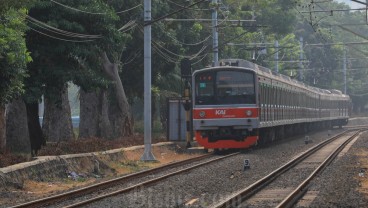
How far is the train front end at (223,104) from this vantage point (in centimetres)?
2784

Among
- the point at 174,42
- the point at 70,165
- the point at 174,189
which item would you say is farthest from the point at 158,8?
the point at 174,189

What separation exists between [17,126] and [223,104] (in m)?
7.63

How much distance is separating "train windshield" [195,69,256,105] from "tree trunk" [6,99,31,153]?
641cm

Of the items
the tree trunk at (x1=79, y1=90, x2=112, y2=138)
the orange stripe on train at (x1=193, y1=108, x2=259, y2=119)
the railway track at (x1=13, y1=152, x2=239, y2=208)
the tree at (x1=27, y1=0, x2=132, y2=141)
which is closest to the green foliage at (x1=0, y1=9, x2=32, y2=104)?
the tree at (x1=27, y1=0, x2=132, y2=141)

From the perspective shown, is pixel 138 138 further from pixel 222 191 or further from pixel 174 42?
pixel 222 191

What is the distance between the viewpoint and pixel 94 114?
37.7m

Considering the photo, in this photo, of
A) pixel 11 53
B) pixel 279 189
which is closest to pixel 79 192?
pixel 279 189

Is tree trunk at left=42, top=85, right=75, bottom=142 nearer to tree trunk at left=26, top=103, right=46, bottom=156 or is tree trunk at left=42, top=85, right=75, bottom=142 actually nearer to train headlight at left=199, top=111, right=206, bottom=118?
tree trunk at left=26, top=103, right=46, bottom=156

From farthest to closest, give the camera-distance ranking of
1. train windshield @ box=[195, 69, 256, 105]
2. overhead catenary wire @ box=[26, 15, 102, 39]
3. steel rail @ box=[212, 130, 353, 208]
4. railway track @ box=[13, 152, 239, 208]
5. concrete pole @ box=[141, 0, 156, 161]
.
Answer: train windshield @ box=[195, 69, 256, 105] → concrete pole @ box=[141, 0, 156, 161] → overhead catenary wire @ box=[26, 15, 102, 39] → railway track @ box=[13, 152, 239, 208] → steel rail @ box=[212, 130, 353, 208]

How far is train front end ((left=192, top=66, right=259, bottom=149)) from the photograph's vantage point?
27.8 m

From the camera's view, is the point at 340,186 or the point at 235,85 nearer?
the point at 340,186

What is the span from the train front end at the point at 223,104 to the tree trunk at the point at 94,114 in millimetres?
9349

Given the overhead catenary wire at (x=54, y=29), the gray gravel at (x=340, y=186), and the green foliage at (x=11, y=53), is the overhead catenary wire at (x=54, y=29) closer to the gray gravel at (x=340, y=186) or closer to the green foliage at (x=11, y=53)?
the green foliage at (x=11, y=53)

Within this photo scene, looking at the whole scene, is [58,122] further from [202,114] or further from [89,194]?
[89,194]
